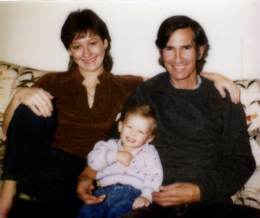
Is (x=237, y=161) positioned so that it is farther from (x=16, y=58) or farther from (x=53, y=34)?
(x=16, y=58)

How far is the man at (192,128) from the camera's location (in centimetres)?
125

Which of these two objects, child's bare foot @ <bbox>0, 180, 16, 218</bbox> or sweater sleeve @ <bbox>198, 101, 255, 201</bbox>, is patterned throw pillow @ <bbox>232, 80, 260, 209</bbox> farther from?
child's bare foot @ <bbox>0, 180, 16, 218</bbox>

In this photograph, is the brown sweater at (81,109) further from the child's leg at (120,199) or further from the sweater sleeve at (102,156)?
the child's leg at (120,199)

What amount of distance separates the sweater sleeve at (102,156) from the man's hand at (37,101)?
213 mm

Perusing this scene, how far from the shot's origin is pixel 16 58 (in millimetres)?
2096

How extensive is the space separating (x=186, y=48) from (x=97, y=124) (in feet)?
1.48

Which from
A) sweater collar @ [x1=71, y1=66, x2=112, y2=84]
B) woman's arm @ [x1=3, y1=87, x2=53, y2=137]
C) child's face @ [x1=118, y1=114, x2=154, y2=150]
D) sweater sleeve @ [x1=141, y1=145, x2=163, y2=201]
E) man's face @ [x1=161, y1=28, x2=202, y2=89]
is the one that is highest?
man's face @ [x1=161, y1=28, x2=202, y2=89]

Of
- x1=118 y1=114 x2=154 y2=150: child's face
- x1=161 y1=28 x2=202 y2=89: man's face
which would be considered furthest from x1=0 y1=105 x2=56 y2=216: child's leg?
x1=161 y1=28 x2=202 y2=89: man's face

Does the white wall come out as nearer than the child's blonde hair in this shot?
No

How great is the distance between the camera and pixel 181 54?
4.48 feet

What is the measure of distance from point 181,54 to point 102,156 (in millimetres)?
474

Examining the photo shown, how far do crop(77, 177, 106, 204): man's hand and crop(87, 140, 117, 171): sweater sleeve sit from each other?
0.06 metres

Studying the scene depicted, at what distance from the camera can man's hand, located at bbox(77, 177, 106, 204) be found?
119cm

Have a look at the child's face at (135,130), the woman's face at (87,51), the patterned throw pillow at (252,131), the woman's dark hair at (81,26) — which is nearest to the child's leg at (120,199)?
the child's face at (135,130)
